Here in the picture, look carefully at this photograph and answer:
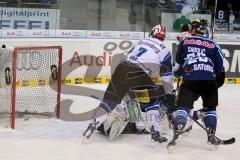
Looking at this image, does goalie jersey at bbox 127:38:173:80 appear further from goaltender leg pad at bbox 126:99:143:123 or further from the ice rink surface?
the ice rink surface

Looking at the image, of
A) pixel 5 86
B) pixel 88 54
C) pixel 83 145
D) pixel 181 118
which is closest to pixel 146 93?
pixel 181 118

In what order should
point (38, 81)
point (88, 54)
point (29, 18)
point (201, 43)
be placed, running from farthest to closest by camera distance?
point (29, 18)
point (88, 54)
point (38, 81)
point (201, 43)

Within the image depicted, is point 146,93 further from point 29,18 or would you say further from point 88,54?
point 29,18

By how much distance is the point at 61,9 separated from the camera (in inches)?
480

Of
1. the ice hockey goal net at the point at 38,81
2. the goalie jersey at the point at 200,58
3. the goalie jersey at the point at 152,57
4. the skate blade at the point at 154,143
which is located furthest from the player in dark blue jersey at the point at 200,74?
the ice hockey goal net at the point at 38,81

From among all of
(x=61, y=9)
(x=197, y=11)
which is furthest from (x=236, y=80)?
(x=61, y=9)

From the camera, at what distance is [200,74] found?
5.88 meters

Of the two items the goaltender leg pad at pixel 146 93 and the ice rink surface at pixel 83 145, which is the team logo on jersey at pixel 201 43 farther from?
the ice rink surface at pixel 83 145

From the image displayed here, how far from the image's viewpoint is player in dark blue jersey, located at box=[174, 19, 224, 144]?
19.3 feet

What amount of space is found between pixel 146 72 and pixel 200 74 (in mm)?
572

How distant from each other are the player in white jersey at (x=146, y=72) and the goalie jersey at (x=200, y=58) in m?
0.26

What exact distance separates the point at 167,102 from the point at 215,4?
710 centimetres

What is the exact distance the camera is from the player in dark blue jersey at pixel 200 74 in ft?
19.3

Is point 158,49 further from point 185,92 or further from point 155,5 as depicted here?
point 155,5
